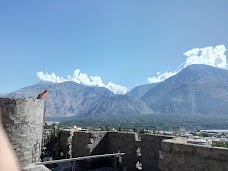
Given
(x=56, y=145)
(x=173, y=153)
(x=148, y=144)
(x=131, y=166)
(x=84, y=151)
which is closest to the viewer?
(x=173, y=153)

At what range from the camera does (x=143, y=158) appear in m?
15.7

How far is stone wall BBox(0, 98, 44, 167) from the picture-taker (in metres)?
12.7

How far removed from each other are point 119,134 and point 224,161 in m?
9.79

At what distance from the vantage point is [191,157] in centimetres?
896

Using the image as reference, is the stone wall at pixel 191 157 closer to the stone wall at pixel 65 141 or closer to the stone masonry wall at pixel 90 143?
the stone masonry wall at pixel 90 143

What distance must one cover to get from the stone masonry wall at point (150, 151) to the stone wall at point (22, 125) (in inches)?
220

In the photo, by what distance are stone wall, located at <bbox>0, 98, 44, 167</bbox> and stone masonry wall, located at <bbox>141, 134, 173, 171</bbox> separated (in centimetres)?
560

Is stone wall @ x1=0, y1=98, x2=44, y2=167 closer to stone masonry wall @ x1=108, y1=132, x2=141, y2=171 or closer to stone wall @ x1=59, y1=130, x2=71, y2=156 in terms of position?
stone masonry wall @ x1=108, y1=132, x2=141, y2=171

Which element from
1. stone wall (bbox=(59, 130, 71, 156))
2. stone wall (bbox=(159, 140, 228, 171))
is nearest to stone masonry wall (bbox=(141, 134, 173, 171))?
stone wall (bbox=(159, 140, 228, 171))

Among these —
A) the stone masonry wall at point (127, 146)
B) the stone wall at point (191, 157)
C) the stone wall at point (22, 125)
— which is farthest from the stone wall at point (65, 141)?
the stone wall at point (191, 157)

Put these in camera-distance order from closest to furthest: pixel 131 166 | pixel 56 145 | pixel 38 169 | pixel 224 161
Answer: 1. pixel 224 161
2. pixel 38 169
3. pixel 131 166
4. pixel 56 145

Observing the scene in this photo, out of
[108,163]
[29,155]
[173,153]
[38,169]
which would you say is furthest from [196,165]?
[108,163]

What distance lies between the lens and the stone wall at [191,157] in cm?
821

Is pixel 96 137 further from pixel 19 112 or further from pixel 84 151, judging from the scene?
pixel 19 112
